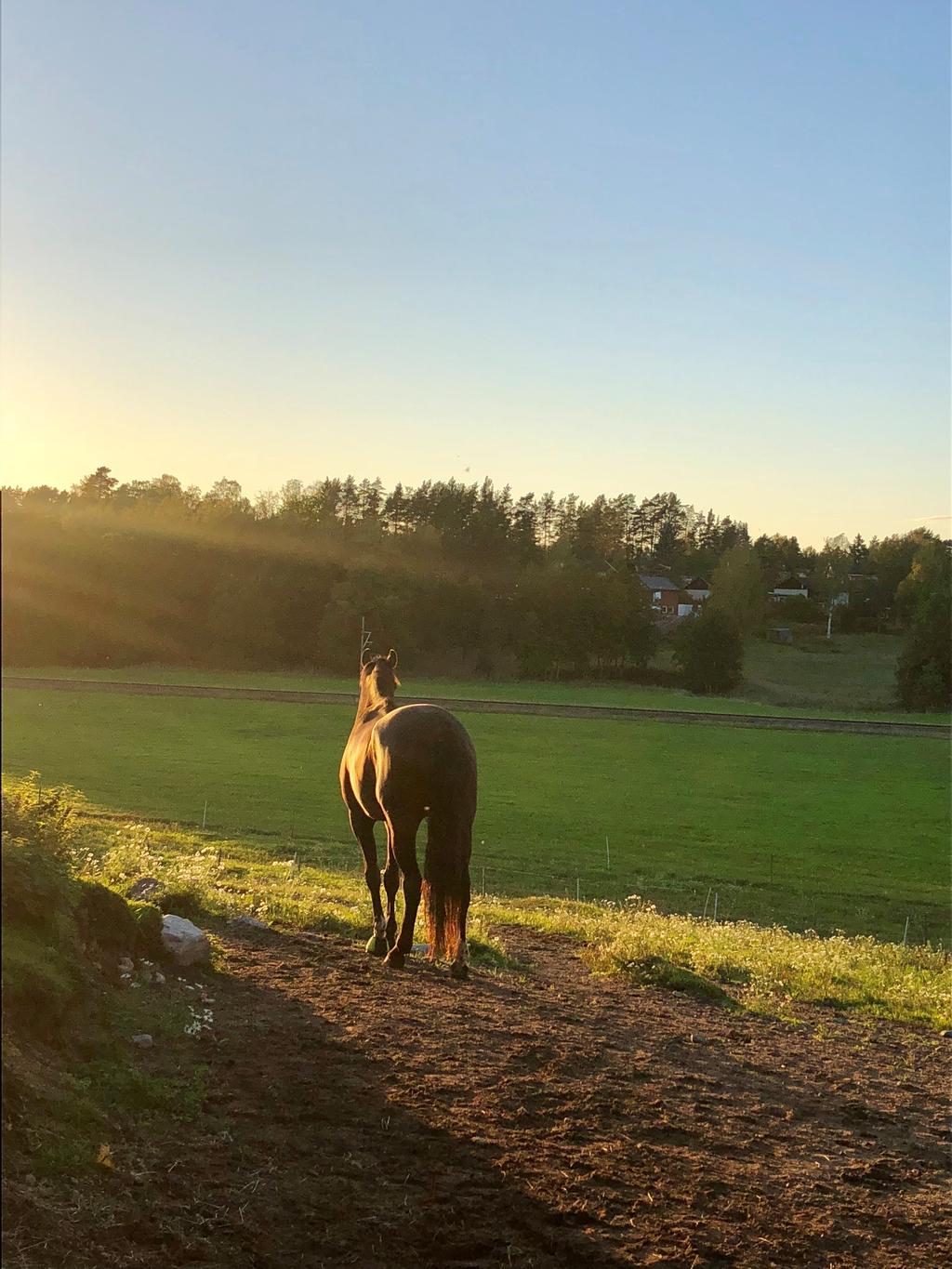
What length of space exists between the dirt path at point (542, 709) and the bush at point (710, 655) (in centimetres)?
2299

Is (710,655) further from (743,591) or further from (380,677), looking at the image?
(380,677)

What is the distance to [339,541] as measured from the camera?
294ft

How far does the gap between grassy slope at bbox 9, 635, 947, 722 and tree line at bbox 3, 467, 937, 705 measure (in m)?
2.94

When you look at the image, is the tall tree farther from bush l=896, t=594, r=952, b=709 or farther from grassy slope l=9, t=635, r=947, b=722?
bush l=896, t=594, r=952, b=709

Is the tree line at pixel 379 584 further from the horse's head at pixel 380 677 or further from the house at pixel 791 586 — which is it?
the horse's head at pixel 380 677

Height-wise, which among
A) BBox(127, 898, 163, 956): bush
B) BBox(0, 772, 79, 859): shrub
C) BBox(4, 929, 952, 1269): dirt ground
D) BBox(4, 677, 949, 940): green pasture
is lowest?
BBox(4, 677, 949, 940): green pasture

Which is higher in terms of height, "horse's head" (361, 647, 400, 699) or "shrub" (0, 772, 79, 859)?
"horse's head" (361, 647, 400, 699)

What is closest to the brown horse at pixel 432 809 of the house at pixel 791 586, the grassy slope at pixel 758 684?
the grassy slope at pixel 758 684

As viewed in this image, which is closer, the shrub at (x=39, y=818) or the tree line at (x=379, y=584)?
the shrub at (x=39, y=818)

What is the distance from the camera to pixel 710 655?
81250 millimetres

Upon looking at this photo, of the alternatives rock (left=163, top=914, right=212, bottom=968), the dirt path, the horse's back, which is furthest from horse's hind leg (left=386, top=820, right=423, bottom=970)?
the dirt path

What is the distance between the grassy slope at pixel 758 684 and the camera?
208 feet

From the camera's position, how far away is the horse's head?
9.47 metres

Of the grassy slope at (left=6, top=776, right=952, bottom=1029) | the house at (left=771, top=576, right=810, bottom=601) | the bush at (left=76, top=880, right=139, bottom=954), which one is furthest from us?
the house at (left=771, top=576, right=810, bottom=601)
